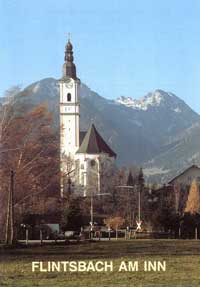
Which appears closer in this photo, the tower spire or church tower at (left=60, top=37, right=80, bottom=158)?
the tower spire

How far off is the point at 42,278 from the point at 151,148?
5381mm

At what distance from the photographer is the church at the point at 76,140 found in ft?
34.0

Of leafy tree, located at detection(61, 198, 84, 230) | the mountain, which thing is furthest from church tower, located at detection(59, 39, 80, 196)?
leafy tree, located at detection(61, 198, 84, 230)

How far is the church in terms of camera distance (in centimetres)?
1037

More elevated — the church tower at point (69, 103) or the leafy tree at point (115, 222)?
the church tower at point (69, 103)

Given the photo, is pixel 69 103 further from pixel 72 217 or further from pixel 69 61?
pixel 72 217

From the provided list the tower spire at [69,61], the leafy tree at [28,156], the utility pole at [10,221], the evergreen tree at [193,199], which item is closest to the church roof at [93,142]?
the leafy tree at [28,156]

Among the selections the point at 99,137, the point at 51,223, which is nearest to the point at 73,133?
the point at 99,137

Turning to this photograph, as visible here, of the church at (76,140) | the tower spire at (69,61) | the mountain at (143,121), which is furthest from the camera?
the church at (76,140)

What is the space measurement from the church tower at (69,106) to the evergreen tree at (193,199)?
562 inches

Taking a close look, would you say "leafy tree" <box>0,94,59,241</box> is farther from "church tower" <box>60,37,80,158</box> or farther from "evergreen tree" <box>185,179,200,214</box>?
"evergreen tree" <box>185,179,200,214</box>

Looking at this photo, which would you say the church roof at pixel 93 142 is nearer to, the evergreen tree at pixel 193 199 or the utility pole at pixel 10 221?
the utility pole at pixel 10 221

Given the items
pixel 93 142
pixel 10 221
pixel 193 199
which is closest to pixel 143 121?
pixel 93 142

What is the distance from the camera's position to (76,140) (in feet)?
51.6
